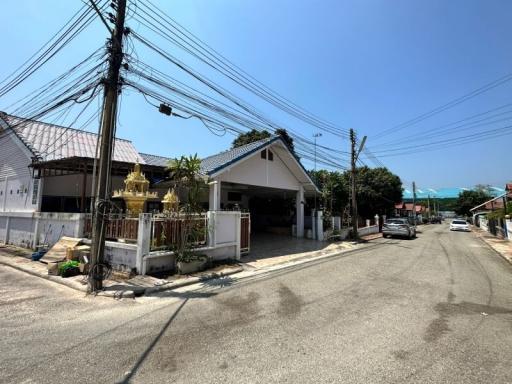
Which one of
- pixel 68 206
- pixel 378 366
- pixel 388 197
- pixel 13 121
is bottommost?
pixel 378 366

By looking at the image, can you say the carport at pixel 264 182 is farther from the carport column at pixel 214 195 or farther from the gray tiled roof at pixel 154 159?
the gray tiled roof at pixel 154 159

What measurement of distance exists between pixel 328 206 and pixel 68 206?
17.7 m

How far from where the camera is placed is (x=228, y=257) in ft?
36.2

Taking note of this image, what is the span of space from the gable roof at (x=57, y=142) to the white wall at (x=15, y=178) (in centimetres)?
55

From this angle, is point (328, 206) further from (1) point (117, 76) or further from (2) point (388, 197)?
(1) point (117, 76)

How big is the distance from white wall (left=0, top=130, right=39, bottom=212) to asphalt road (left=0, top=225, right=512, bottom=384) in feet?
24.7

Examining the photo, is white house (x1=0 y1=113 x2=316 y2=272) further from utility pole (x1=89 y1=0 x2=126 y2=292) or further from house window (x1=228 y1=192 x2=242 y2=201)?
Result: utility pole (x1=89 y1=0 x2=126 y2=292)

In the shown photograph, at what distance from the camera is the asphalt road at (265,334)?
11.5 feet

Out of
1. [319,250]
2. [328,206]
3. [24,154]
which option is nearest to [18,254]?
[24,154]

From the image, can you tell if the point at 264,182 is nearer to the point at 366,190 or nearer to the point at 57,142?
the point at 57,142

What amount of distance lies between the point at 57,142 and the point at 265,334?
652 inches

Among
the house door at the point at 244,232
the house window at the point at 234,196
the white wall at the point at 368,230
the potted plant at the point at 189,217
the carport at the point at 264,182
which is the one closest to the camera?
the potted plant at the point at 189,217

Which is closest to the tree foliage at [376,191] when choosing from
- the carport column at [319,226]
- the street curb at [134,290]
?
the carport column at [319,226]

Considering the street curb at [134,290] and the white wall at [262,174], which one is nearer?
the street curb at [134,290]
